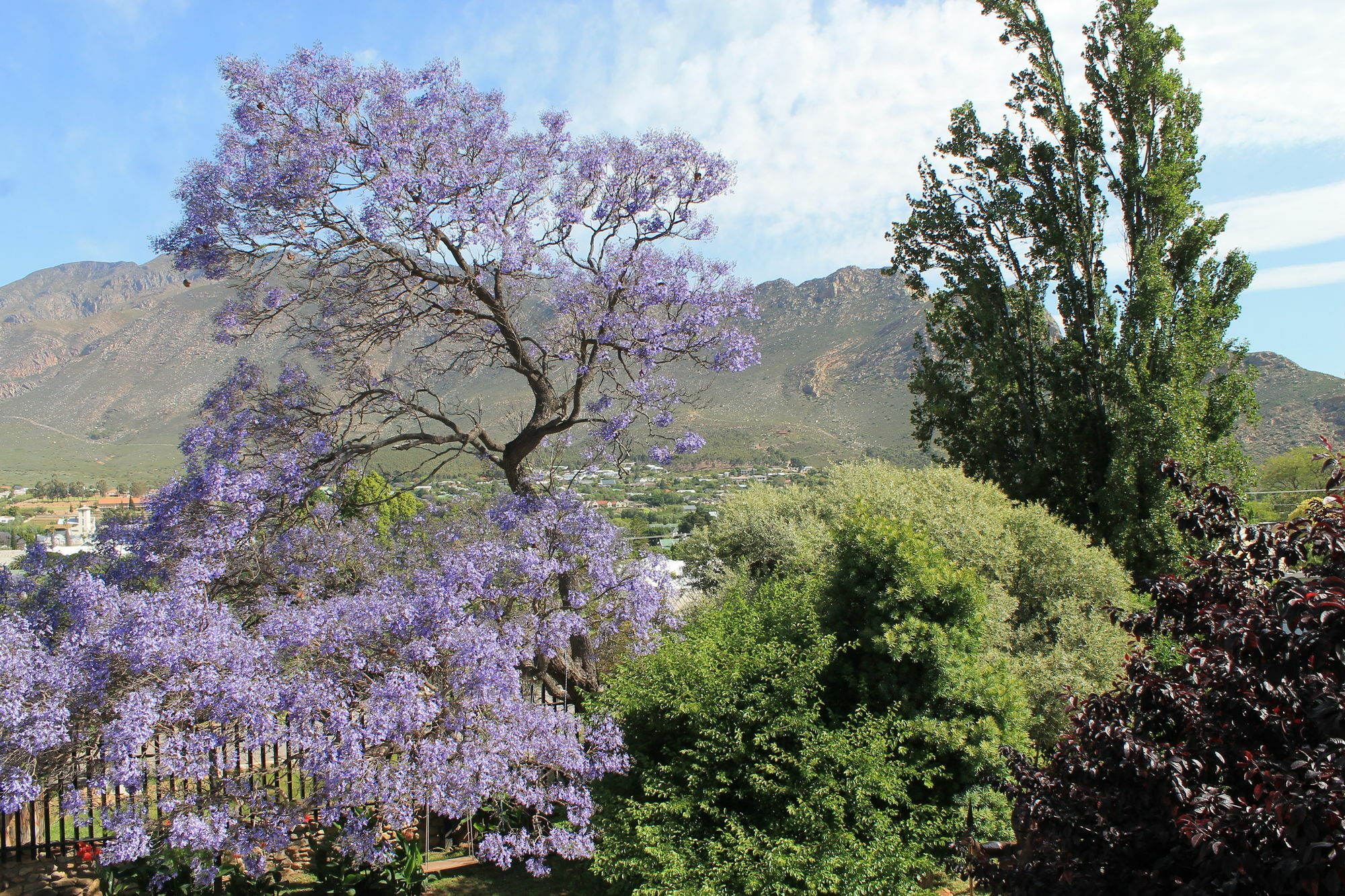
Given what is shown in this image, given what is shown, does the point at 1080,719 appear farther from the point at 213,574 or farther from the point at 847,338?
the point at 847,338

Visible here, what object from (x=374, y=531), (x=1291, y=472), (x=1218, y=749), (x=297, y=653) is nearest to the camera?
(x=1218, y=749)

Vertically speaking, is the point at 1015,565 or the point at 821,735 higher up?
the point at 1015,565

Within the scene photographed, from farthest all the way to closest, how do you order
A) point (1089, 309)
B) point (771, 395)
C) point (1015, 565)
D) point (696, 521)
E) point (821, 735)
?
point (771, 395), point (696, 521), point (1089, 309), point (1015, 565), point (821, 735)

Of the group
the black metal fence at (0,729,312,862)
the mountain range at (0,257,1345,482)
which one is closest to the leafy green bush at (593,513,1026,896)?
the black metal fence at (0,729,312,862)

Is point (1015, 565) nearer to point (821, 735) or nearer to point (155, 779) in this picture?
point (821, 735)

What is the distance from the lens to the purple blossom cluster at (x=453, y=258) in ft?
28.1

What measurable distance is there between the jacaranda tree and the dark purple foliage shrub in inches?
165

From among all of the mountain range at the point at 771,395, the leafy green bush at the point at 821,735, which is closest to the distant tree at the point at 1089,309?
the leafy green bush at the point at 821,735

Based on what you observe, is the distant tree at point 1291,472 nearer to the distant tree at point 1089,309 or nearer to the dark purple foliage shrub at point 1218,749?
the distant tree at point 1089,309

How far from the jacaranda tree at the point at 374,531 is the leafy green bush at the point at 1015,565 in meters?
3.72

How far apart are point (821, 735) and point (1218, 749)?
357 centimetres

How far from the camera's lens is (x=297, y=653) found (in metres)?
6.80

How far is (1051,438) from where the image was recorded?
17078mm

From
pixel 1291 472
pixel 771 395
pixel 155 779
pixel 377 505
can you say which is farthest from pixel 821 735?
pixel 771 395
